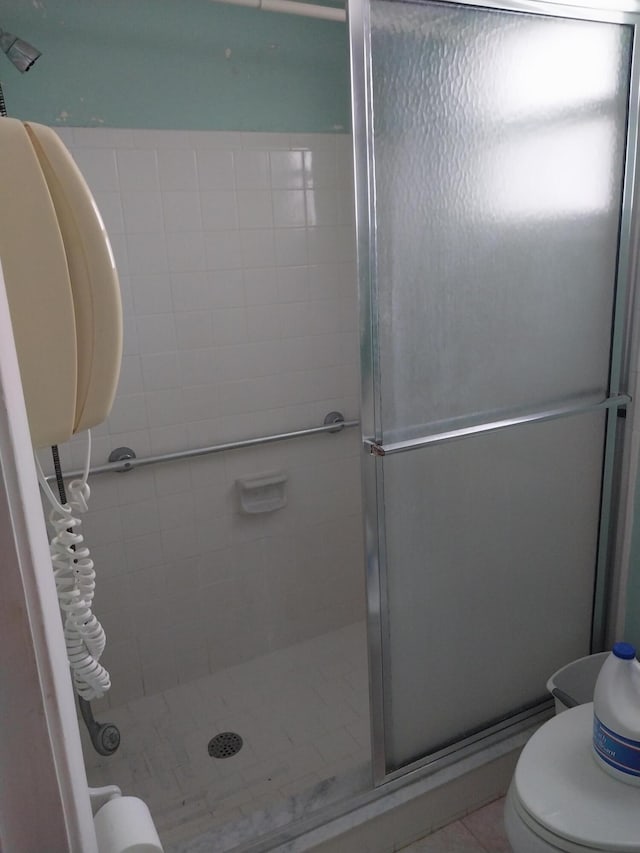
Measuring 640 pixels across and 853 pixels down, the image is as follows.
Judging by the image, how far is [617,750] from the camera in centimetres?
125

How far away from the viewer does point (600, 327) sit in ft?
5.46

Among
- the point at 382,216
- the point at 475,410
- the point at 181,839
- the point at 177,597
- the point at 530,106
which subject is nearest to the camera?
the point at 382,216

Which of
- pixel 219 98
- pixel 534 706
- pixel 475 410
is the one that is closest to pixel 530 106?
pixel 475 410

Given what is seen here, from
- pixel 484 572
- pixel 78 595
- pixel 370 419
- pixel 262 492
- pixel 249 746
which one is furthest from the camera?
pixel 262 492

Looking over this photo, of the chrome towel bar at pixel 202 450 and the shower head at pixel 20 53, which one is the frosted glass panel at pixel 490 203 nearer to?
the chrome towel bar at pixel 202 450

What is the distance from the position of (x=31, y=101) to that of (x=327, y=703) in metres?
2.08

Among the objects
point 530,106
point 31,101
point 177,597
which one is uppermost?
point 31,101

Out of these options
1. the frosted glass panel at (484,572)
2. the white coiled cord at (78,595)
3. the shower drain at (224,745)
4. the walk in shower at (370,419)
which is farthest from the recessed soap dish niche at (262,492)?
the white coiled cord at (78,595)

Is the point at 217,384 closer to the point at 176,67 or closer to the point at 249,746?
the point at 176,67

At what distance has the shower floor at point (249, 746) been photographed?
164 centimetres

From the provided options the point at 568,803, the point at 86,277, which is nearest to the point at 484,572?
the point at 568,803

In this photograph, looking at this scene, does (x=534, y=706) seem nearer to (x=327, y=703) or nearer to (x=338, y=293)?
(x=327, y=703)

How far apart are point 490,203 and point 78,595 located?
1.17m

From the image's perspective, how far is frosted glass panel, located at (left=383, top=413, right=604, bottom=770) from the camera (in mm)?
1534
